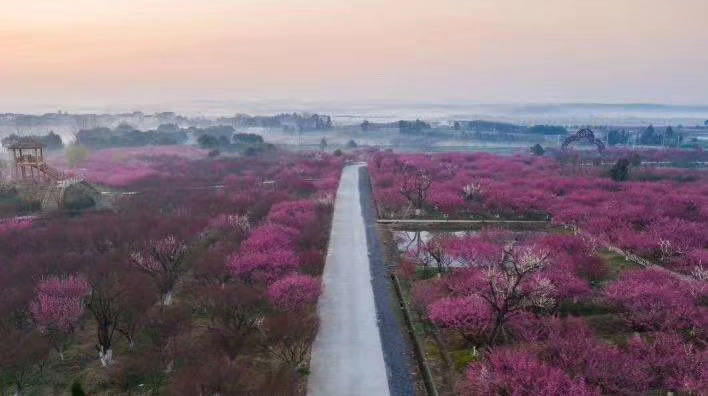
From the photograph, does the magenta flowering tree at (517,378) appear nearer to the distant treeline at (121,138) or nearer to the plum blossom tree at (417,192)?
the plum blossom tree at (417,192)

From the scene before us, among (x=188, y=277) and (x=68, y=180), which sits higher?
(x=68, y=180)

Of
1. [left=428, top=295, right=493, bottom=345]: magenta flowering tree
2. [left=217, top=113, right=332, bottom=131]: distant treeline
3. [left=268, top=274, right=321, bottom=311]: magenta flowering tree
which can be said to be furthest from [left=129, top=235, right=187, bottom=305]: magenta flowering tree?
[left=217, top=113, right=332, bottom=131]: distant treeline

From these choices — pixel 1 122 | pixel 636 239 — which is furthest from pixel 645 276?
pixel 1 122

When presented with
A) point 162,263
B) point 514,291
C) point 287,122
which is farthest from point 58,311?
point 287,122

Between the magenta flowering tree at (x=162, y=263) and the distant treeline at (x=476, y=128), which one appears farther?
the distant treeline at (x=476, y=128)

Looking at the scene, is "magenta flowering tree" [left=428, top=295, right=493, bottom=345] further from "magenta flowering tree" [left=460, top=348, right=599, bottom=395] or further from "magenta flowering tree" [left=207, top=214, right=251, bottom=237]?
"magenta flowering tree" [left=207, top=214, right=251, bottom=237]

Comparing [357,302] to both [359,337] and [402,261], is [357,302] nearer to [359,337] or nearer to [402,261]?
[359,337]

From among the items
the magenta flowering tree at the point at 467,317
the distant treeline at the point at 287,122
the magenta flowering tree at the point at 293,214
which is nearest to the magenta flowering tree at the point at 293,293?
the magenta flowering tree at the point at 467,317
